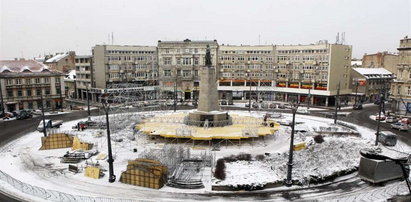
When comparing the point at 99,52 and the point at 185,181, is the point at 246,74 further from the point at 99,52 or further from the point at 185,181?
the point at 185,181

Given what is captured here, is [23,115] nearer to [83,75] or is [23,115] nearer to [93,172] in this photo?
[83,75]

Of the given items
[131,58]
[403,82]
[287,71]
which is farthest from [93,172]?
[287,71]

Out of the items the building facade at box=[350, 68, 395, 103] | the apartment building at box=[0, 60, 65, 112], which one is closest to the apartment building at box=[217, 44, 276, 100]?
the building facade at box=[350, 68, 395, 103]

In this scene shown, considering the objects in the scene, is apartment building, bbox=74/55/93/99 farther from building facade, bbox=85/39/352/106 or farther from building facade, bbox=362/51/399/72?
building facade, bbox=362/51/399/72

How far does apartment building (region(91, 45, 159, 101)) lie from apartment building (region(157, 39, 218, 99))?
2.98 metres

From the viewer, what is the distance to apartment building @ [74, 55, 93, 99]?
73438 millimetres

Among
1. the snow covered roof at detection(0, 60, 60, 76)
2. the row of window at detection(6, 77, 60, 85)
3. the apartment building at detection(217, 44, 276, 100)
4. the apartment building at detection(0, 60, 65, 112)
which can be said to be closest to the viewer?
the apartment building at detection(0, 60, 65, 112)

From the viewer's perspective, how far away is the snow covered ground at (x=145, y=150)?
2184cm

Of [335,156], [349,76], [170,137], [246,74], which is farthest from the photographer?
[246,74]

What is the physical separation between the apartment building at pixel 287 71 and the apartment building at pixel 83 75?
33.2 m

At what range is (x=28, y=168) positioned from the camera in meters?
25.8

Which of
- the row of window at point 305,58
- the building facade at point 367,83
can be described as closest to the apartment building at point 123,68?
the row of window at point 305,58

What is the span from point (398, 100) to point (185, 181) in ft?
169

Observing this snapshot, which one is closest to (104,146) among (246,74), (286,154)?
(286,154)
